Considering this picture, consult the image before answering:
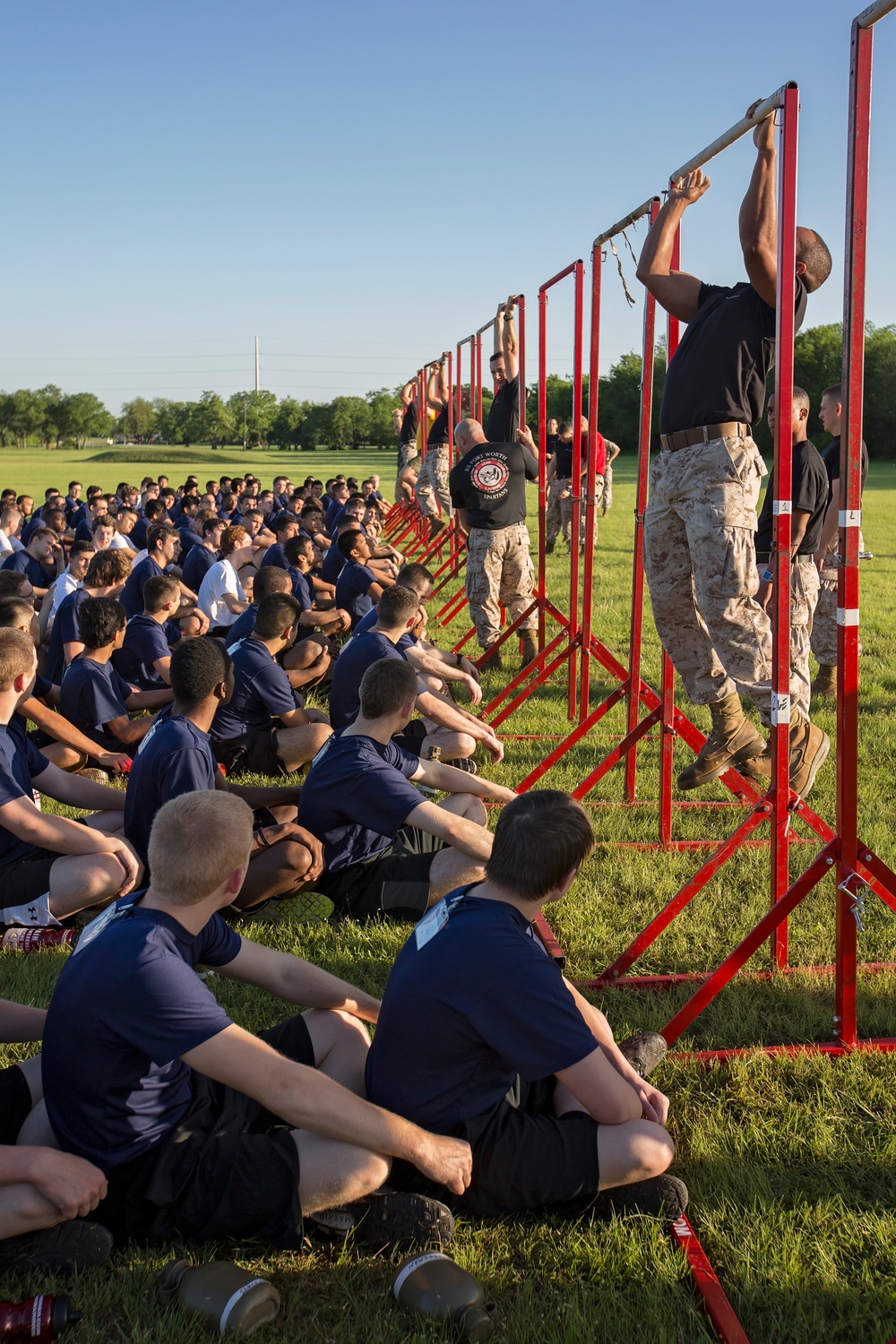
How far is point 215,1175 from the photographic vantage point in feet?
9.78

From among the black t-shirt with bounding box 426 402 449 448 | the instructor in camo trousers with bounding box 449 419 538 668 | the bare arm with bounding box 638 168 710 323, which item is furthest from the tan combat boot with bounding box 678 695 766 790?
the black t-shirt with bounding box 426 402 449 448

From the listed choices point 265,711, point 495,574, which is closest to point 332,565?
point 495,574

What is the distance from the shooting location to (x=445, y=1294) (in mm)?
2748

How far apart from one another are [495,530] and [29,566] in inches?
213

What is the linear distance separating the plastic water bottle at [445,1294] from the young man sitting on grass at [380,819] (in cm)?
215

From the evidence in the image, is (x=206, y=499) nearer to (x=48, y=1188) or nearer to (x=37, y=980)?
(x=37, y=980)

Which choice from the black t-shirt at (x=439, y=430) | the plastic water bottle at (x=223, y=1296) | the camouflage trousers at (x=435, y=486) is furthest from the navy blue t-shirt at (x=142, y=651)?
the black t-shirt at (x=439, y=430)

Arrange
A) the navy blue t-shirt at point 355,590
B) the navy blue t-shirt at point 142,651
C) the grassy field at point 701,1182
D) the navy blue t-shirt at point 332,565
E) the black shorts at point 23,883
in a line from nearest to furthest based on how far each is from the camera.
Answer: the grassy field at point 701,1182
the black shorts at point 23,883
the navy blue t-shirt at point 142,651
the navy blue t-shirt at point 355,590
the navy blue t-shirt at point 332,565

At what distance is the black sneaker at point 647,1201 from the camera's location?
315 centimetres

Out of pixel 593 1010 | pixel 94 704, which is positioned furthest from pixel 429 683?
pixel 593 1010

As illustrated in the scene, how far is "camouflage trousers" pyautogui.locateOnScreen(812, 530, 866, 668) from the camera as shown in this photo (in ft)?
30.5

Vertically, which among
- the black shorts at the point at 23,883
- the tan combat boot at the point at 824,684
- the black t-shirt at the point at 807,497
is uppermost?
the black t-shirt at the point at 807,497

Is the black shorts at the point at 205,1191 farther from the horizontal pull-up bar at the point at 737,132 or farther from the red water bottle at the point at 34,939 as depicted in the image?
the horizontal pull-up bar at the point at 737,132

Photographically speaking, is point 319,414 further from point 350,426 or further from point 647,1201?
point 647,1201
